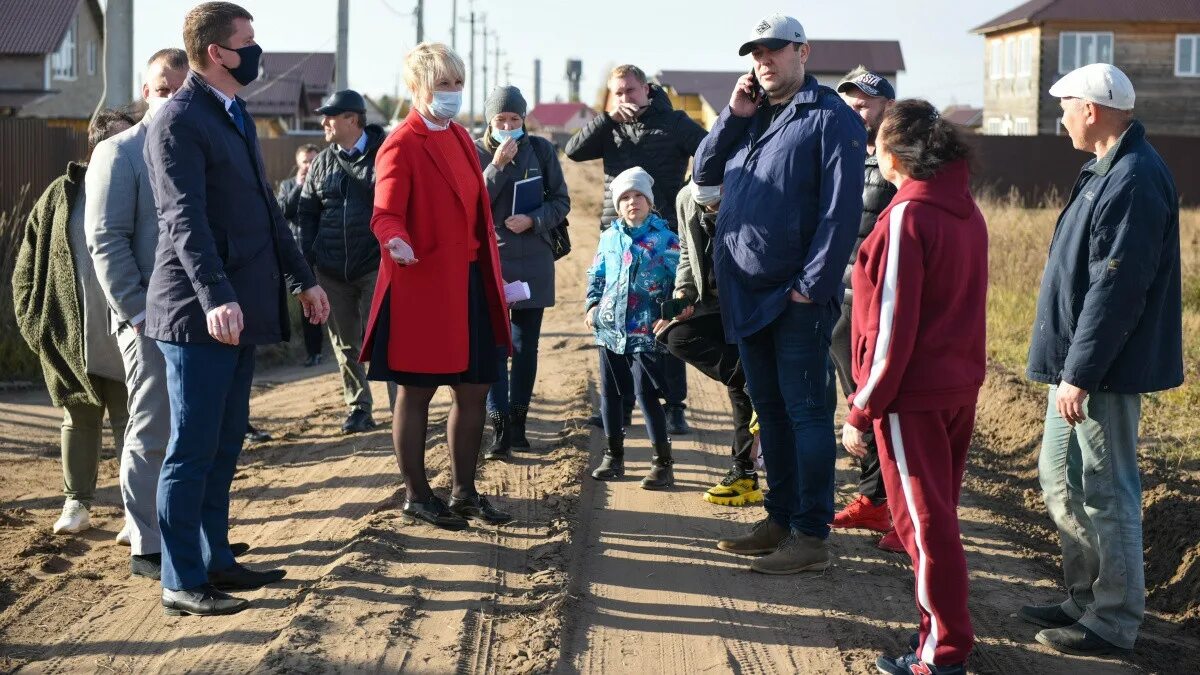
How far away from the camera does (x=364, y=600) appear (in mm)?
4953

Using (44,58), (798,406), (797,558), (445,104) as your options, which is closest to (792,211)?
(798,406)

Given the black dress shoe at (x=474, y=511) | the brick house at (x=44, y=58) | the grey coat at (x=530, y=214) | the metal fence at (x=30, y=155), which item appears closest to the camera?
the black dress shoe at (x=474, y=511)

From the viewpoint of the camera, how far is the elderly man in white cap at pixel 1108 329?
451cm

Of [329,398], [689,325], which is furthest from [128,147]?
[329,398]

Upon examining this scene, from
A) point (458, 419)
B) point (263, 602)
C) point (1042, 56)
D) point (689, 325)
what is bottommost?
point (263, 602)

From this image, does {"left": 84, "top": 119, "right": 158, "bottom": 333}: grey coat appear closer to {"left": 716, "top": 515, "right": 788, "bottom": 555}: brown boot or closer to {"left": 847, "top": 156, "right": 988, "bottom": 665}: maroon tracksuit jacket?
{"left": 716, "top": 515, "right": 788, "bottom": 555}: brown boot

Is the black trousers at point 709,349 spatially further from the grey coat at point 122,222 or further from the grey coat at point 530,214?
the grey coat at point 122,222

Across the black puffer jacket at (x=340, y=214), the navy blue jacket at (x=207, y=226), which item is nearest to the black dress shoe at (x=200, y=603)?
the navy blue jacket at (x=207, y=226)

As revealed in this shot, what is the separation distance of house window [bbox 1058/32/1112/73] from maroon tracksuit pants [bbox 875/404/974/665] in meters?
42.6

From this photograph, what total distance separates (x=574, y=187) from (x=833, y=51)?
32.3 meters

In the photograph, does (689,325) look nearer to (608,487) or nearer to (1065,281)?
(608,487)

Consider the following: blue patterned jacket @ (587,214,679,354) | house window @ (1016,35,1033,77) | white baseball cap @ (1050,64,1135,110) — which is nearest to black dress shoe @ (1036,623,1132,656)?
white baseball cap @ (1050,64,1135,110)

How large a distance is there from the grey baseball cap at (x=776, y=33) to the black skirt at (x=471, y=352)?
164cm

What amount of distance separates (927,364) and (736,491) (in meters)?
2.60
